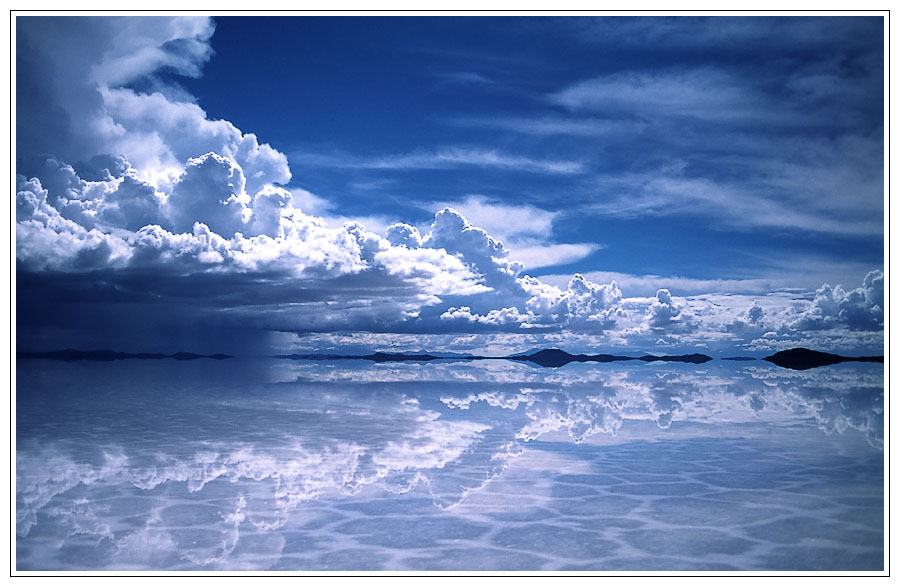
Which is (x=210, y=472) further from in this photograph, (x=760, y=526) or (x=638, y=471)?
(x=760, y=526)

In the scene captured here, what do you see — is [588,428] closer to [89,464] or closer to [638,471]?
[638,471]

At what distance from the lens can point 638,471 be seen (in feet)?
17.8

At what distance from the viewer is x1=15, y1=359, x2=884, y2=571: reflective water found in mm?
3555

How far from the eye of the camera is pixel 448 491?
470cm

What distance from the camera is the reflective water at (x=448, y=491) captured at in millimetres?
3555

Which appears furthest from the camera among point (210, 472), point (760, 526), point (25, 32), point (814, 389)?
point (814, 389)

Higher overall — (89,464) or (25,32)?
(25,32)
